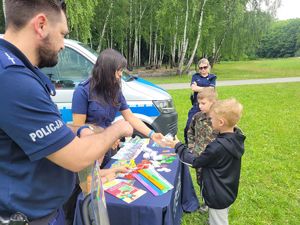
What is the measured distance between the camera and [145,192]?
7.39 ft

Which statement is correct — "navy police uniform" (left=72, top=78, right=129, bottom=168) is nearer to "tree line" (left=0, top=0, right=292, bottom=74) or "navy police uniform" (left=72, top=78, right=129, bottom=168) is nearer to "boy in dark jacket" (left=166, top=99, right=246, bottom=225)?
"boy in dark jacket" (left=166, top=99, right=246, bottom=225)

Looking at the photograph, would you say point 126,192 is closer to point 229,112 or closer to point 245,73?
point 229,112

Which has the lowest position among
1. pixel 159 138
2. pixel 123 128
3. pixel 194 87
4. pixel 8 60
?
pixel 159 138

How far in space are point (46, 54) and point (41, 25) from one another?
13 centimetres

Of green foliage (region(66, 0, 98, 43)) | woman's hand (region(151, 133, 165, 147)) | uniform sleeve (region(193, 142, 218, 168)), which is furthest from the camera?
green foliage (region(66, 0, 98, 43))

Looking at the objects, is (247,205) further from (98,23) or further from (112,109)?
(98,23)

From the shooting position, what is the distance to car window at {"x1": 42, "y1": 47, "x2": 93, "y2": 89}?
4.40m

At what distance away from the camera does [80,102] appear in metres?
2.83

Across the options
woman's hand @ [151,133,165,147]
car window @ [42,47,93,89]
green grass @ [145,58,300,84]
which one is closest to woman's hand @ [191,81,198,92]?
car window @ [42,47,93,89]

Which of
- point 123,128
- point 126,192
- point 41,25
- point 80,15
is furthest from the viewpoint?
point 80,15

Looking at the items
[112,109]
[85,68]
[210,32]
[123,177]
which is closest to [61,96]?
[85,68]

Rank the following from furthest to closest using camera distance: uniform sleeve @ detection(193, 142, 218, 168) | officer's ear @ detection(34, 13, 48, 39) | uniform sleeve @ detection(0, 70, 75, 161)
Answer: uniform sleeve @ detection(193, 142, 218, 168)
officer's ear @ detection(34, 13, 48, 39)
uniform sleeve @ detection(0, 70, 75, 161)

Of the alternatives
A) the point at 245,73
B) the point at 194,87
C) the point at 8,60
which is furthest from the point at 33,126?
the point at 245,73

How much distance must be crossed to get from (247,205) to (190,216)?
33.0 inches
